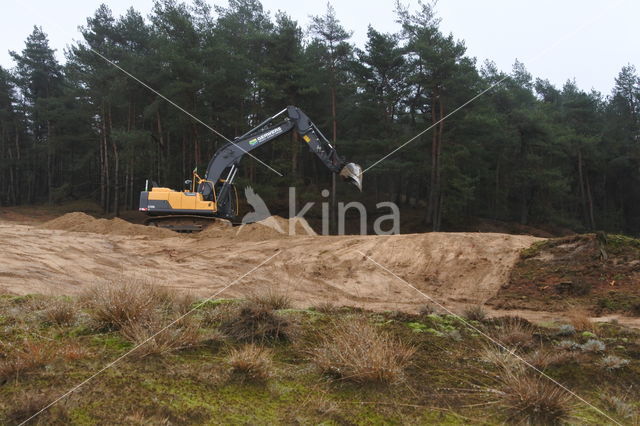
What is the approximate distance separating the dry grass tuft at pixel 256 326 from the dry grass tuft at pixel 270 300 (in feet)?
0.41

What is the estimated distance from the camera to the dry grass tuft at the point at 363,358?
2930 mm

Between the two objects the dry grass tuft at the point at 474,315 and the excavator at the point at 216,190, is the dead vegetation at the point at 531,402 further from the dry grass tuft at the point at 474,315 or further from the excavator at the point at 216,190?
the excavator at the point at 216,190

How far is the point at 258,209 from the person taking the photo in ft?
93.2

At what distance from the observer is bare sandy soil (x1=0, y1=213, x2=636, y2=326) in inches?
307

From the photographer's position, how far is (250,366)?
2969 millimetres

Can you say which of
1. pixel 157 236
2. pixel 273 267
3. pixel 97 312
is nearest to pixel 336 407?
pixel 97 312

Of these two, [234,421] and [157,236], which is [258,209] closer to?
[157,236]

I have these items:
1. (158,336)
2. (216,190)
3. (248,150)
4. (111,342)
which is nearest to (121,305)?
(111,342)

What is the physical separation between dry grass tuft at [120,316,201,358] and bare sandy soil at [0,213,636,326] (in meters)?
3.47

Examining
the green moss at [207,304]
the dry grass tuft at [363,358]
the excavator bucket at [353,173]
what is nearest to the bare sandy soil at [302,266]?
the green moss at [207,304]

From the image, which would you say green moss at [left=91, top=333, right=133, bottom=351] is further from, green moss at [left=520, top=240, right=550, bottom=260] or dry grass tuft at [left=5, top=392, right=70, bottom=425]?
green moss at [left=520, top=240, right=550, bottom=260]

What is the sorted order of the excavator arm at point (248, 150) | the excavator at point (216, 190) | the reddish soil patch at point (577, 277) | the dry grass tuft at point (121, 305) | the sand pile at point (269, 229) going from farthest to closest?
the excavator arm at point (248, 150), the excavator at point (216, 190), the sand pile at point (269, 229), the reddish soil patch at point (577, 277), the dry grass tuft at point (121, 305)

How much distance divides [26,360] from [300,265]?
27.1ft

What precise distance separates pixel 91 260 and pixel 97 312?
22.3 ft
